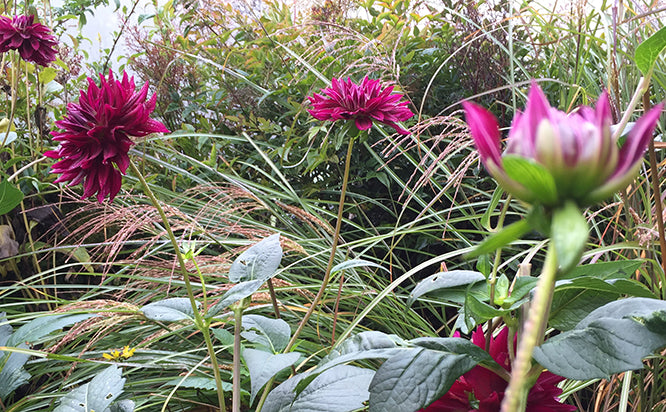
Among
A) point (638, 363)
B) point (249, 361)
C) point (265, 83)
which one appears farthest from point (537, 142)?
point (265, 83)

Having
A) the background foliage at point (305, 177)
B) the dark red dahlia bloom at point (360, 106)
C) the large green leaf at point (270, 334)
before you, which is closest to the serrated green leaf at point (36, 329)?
the background foliage at point (305, 177)

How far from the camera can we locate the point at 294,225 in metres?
1.10

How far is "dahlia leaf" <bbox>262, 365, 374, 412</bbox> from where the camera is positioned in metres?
0.34

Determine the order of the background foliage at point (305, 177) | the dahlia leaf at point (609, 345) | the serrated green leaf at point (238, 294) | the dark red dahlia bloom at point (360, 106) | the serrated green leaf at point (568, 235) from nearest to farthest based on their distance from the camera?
the serrated green leaf at point (568, 235) < the dahlia leaf at point (609, 345) < the serrated green leaf at point (238, 294) < the dark red dahlia bloom at point (360, 106) < the background foliage at point (305, 177)

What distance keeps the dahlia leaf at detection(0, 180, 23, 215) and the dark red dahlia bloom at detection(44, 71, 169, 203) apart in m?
0.32

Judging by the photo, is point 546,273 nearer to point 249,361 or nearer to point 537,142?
point 537,142

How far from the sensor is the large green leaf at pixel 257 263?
0.42 metres

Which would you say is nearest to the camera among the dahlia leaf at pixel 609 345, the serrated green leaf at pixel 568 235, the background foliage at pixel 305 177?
the serrated green leaf at pixel 568 235

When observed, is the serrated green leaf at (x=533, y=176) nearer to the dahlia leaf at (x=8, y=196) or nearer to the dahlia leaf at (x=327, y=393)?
the dahlia leaf at (x=327, y=393)

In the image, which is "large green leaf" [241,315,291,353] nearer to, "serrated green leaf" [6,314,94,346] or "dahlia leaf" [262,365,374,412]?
"dahlia leaf" [262,365,374,412]

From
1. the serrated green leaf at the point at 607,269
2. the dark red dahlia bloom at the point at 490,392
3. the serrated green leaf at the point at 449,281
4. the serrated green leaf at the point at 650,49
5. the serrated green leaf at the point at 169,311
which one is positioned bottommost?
the dark red dahlia bloom at the point at 490,392

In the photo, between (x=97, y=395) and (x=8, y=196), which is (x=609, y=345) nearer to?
(x=97, y=395)

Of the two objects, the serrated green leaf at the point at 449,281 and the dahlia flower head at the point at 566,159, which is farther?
the serrated green leaf at the point at 449,281

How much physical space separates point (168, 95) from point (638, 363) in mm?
1484
